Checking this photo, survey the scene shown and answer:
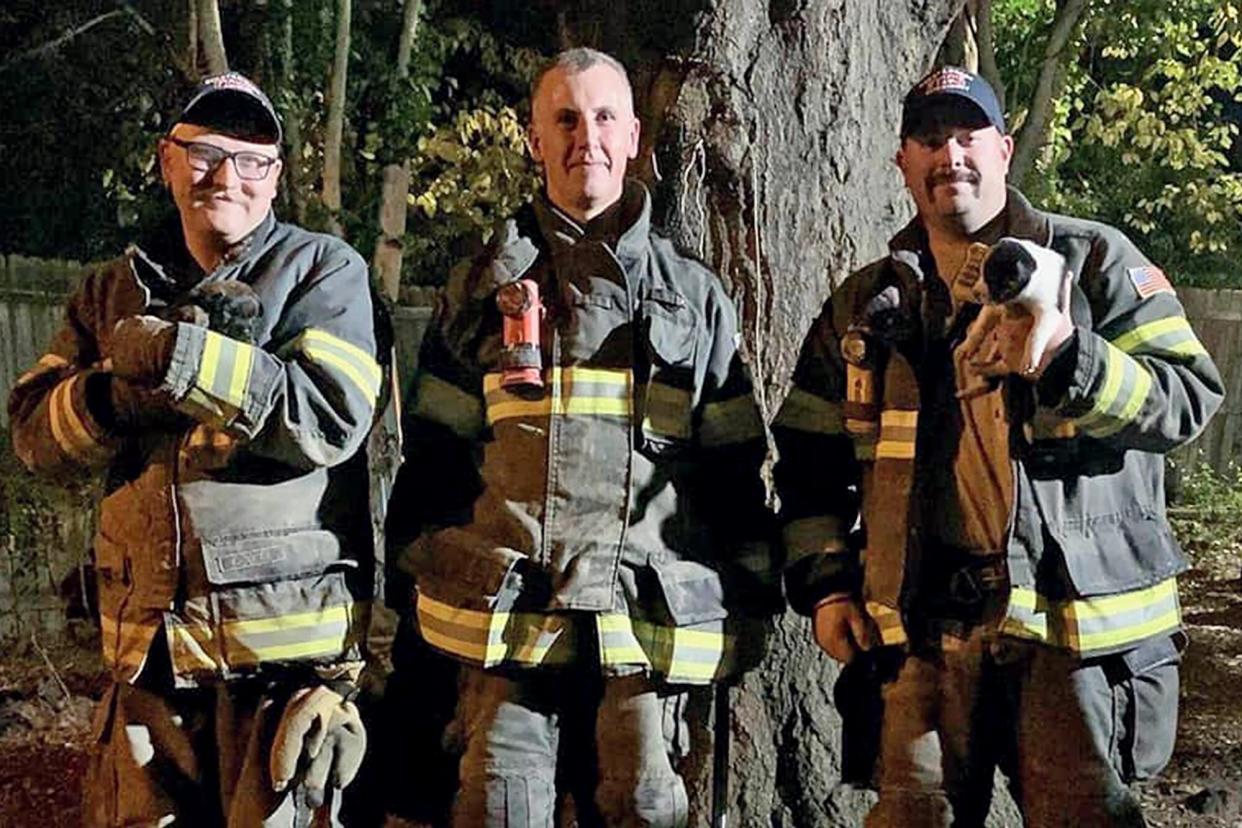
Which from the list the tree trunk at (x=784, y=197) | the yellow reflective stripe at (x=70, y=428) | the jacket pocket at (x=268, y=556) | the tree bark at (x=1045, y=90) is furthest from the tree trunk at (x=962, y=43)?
the yellow reflective stripe at (x=70, y=428)

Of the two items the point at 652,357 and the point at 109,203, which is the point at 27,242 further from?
the point at 652,357

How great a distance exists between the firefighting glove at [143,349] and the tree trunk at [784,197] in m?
1.66

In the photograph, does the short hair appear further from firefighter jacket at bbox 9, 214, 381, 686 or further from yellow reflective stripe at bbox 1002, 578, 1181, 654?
yellow reflective stripe at bbox 1002, 578, 1181, 654

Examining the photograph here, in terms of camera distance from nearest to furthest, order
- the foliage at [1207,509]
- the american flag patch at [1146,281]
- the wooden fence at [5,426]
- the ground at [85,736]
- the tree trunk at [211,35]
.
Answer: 1. the american flag patch at [1146,281]
2. the ground at [85,736]
3. the tree trunk at [211,35]
4. the wooden fence at [5,426]
5. the foliage at [1207,509]

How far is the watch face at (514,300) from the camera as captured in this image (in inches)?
119

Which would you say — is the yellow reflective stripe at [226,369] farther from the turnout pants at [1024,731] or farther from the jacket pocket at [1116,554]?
the jacket pocket at [1116,554]

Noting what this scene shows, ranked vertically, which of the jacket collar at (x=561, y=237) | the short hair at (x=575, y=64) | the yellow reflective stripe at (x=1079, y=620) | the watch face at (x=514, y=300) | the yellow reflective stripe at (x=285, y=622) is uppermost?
the short hair at (x=575, y=64)

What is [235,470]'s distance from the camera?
9.84ft

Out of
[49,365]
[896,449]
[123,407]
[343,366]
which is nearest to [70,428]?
[123,407]

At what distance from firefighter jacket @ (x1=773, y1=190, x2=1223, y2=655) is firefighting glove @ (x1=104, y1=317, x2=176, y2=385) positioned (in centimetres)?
140

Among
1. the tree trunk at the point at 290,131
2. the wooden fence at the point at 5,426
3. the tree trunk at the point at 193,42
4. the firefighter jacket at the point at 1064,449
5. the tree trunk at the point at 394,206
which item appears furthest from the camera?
the tree trunk at the point at 394,206

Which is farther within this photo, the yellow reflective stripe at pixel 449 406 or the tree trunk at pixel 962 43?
the tree trunk at pixel 962 43

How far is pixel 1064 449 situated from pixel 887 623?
0.53 meters

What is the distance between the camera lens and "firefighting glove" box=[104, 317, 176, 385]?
2.72m
